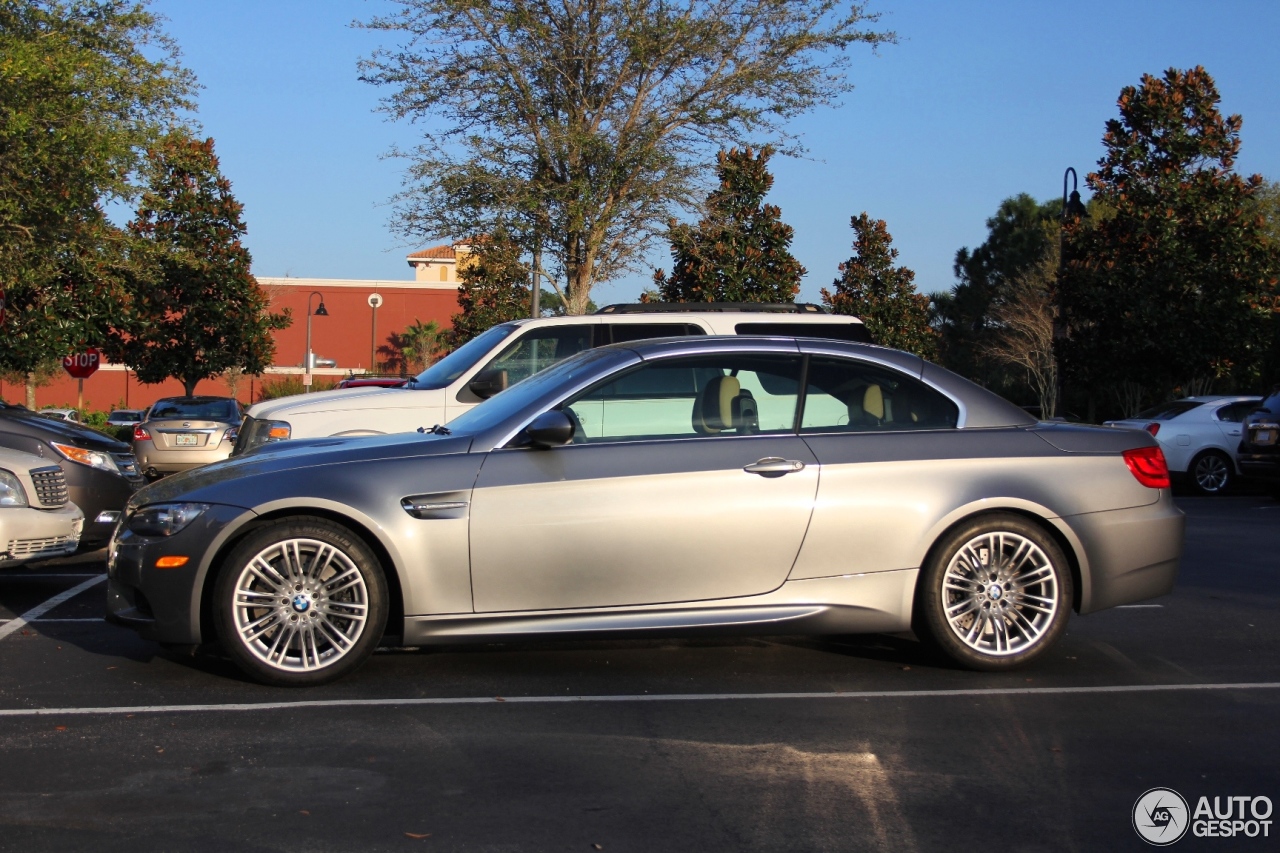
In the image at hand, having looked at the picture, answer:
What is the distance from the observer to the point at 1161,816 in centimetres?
430

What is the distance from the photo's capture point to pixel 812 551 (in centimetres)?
609

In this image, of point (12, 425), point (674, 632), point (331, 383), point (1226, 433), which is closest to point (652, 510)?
point (674, 632)

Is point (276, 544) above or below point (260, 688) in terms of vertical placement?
above

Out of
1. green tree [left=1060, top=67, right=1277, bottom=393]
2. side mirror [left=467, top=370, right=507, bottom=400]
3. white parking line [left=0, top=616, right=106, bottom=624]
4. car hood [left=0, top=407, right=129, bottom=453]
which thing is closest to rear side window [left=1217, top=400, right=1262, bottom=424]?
green tree [left=1060, top=67, right=1277, bottom=393]

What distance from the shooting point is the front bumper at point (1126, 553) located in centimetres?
638

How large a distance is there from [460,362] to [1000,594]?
5405 mm

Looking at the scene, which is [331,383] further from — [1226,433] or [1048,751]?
[1048,751]

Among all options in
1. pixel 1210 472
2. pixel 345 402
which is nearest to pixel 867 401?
pixel 345 402

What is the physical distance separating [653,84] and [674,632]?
17347 millimetres

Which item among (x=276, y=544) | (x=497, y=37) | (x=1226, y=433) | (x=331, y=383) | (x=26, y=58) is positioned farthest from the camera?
(x=331, y=383)

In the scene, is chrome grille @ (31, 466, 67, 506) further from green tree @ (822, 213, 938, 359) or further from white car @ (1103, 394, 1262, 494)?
green tree @ (822, 213, 938, 359)

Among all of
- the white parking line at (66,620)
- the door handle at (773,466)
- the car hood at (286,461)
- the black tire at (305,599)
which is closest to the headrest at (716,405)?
the door handle at (773,466)

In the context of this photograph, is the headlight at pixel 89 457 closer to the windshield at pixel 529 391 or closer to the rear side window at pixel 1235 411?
the windshield at pixel 529 391

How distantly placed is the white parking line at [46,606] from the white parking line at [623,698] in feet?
6.77
